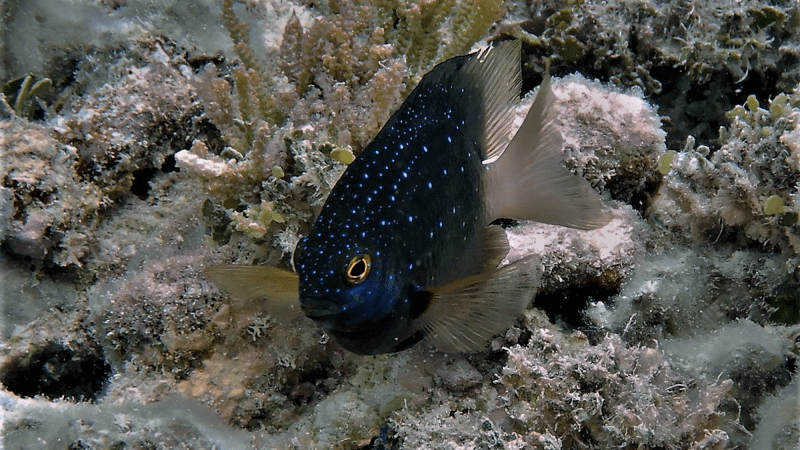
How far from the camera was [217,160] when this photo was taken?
9.23 feet

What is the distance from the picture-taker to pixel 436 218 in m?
1.95

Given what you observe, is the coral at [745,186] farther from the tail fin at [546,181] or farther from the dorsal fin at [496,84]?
the dorsal fin at [496,84]

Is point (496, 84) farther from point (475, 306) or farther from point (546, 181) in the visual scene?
point (475, 306)

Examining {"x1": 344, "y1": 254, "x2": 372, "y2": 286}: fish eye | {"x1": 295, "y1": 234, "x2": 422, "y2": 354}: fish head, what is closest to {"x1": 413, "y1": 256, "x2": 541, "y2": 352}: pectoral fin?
{"x1": 295, "y1": 234, "x2": 422, "y2": 354}: fish head

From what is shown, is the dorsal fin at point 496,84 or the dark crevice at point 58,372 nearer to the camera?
the dorsal fin at point 496,84

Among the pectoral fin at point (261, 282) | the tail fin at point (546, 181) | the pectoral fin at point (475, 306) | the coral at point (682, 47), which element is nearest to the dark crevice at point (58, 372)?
the pectoral fin at point (261, 282)

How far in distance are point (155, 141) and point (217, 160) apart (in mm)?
721

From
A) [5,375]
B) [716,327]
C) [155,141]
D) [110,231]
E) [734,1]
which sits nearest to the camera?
[716,327]

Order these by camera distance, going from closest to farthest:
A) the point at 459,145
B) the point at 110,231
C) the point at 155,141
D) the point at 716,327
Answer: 1. the point at 459,145
2. the point at 716,327
3. the point at 110,231
4. the point at 155,141

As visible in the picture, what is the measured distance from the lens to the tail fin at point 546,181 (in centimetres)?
216

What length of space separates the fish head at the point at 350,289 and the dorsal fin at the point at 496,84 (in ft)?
2.66

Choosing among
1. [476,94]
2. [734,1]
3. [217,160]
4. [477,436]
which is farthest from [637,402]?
[734,1]

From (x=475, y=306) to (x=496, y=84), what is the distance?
3.42 feet

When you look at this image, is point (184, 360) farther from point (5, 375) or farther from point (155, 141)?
point (155, 141)
